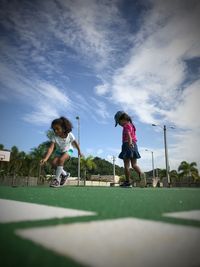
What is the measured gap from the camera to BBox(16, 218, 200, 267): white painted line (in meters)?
0.85

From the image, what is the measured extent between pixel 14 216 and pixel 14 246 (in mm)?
627

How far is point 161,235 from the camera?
3.69 feet

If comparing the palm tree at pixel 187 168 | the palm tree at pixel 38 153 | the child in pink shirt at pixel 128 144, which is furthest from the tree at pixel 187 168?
the child in pink shirt at pixel 128 144

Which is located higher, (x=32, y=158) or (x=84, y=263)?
(x=32, y=158)

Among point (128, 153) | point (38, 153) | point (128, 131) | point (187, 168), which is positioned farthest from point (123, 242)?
point (187, 168)

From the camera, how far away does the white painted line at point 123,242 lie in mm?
846

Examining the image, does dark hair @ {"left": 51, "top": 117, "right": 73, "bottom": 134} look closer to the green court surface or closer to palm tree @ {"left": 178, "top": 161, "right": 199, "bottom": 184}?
the green court surface

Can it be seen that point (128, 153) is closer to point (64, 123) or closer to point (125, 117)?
point (125, 117)

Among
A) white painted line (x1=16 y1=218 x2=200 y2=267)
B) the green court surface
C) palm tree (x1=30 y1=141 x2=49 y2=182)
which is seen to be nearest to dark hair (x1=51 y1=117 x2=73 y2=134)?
the green court surface

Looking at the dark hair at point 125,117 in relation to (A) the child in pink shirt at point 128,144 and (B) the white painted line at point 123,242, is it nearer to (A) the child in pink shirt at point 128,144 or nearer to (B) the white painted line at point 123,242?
(A) the child in pink shirt at point 128,144

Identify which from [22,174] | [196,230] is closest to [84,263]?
[196,230]

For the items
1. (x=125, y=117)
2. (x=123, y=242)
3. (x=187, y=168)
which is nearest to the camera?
(x=123, y=242)

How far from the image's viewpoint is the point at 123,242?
3.35 feet

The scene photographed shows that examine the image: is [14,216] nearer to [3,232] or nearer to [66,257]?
[3,232]
